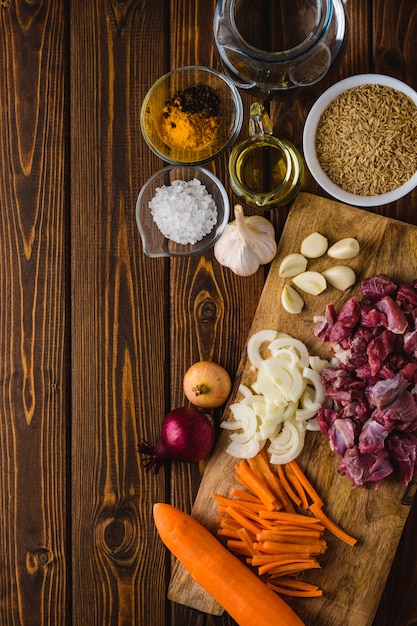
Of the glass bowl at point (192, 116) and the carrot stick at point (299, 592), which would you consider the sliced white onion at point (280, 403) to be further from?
the glass bowl at point (192, 116)

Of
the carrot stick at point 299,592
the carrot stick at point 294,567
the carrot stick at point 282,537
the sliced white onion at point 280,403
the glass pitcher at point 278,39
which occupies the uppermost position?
the glass pitcher at point 278,39

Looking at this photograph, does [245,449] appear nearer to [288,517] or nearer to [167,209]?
A: [288,517]

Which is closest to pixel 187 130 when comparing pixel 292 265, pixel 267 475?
pixel 292 265

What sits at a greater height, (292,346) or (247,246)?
(247,246)

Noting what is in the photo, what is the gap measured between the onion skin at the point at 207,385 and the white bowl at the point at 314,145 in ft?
1.96

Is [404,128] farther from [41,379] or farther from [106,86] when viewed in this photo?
[41,379]

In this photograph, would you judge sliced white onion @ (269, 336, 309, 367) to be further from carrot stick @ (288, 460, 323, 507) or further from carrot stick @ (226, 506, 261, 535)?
carrot stick @ (226, 506, 261, 535)

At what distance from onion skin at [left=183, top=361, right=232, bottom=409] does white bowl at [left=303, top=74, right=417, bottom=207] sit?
0.60m

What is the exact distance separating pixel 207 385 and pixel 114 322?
345mm

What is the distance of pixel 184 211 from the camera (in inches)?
74.9

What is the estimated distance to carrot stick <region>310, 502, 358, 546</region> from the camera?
6.20 ft

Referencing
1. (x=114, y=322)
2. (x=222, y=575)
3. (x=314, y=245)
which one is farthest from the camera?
(x=114, y=322)

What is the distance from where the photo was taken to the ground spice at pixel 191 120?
192 centimetres

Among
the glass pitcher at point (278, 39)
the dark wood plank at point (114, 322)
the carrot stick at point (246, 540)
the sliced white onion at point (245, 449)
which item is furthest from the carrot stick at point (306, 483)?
the glass pitcher at point (278, 39)
